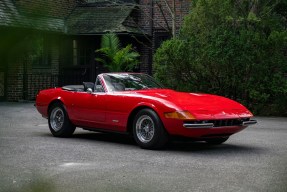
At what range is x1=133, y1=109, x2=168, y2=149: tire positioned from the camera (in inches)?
320

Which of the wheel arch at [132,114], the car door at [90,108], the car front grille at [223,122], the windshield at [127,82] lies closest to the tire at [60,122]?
the car door at [90,108]

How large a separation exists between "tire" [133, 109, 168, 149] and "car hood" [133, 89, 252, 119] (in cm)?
31

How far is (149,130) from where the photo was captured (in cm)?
840

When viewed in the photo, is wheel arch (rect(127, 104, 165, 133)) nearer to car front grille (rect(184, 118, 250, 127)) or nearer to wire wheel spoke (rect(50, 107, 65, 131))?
car front grille (rect(184, 118, 250, 127))

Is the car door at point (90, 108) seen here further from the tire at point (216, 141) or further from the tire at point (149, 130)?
the tire at point (216, 141)

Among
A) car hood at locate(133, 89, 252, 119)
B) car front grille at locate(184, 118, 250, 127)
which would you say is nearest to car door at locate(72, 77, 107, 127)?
car hood at locate(133, 89, 252, 119)

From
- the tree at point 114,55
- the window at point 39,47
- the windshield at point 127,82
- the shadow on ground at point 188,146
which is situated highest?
the tree at point 114,55

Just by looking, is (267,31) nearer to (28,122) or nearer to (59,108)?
(28,122)

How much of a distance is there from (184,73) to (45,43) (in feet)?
53.1

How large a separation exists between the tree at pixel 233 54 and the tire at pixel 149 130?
25.8ft

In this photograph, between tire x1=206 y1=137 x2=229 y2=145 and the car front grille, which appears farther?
tire x1=206 y1=137 x2=229 y2=145

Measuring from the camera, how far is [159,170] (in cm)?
656

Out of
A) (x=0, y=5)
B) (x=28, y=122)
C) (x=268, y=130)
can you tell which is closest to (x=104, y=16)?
(x=28, y=122)

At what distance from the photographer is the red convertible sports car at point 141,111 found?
8008mm
